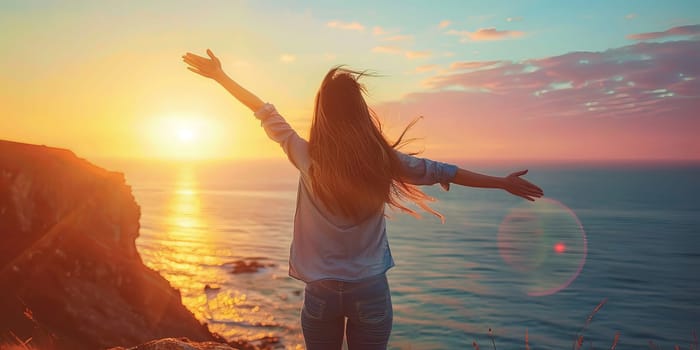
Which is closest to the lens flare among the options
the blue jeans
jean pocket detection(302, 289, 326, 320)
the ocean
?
the ocean

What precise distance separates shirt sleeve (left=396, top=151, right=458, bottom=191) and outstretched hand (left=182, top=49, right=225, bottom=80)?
59.2 inches

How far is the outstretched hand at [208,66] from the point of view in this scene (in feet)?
11.1

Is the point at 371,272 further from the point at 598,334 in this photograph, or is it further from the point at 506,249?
the point at 506,249

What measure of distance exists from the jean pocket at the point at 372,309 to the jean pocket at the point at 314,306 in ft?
0.68

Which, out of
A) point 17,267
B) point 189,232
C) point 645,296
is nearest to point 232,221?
point 189,232

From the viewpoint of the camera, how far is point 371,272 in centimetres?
269

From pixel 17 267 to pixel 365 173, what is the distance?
45.4ft

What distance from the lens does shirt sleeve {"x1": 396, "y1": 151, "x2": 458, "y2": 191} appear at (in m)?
2.65

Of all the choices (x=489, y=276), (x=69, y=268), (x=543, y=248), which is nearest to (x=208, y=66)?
(x=69, y=268)

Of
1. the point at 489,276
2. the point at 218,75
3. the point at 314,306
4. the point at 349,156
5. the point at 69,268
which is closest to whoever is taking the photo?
the point at 349,156

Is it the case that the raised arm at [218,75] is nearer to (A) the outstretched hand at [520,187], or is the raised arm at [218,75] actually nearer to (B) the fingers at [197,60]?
(B) the fingers at [197,60]

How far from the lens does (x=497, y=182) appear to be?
9.03 ft

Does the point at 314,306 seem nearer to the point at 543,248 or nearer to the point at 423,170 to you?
the point at 423,170

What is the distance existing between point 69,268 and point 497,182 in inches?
593
